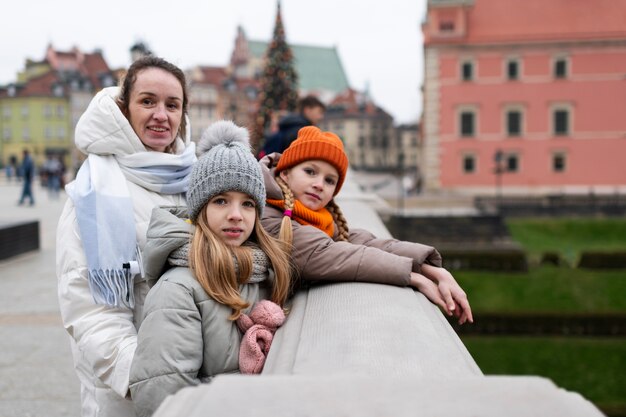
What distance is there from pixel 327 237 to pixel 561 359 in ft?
36.6

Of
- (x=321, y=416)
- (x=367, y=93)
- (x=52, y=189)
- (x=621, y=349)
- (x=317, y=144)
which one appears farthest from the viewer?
(x=367, y=93)

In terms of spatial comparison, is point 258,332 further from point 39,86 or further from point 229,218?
point 39,86

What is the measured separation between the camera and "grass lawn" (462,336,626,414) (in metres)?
11.4

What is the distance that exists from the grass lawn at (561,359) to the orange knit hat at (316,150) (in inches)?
393

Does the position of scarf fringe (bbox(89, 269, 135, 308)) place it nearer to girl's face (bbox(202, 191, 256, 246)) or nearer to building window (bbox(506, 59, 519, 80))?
girl's face (bbox(202, 191, 256, 246))

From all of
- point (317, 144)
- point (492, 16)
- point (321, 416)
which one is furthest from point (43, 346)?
point (492, 16)

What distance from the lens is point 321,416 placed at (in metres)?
0.92

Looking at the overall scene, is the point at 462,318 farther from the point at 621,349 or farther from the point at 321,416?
the point at 621,349

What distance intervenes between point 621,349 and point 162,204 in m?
12.1

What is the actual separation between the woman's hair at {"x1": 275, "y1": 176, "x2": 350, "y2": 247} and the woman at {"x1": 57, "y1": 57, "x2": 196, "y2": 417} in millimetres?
369

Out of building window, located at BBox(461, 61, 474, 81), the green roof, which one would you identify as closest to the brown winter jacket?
Result: building window, located at BBox(461, 61, 474, 81)

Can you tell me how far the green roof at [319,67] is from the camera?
72.1 meters

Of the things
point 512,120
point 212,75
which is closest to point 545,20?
point 512,120

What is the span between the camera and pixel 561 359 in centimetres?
1211
